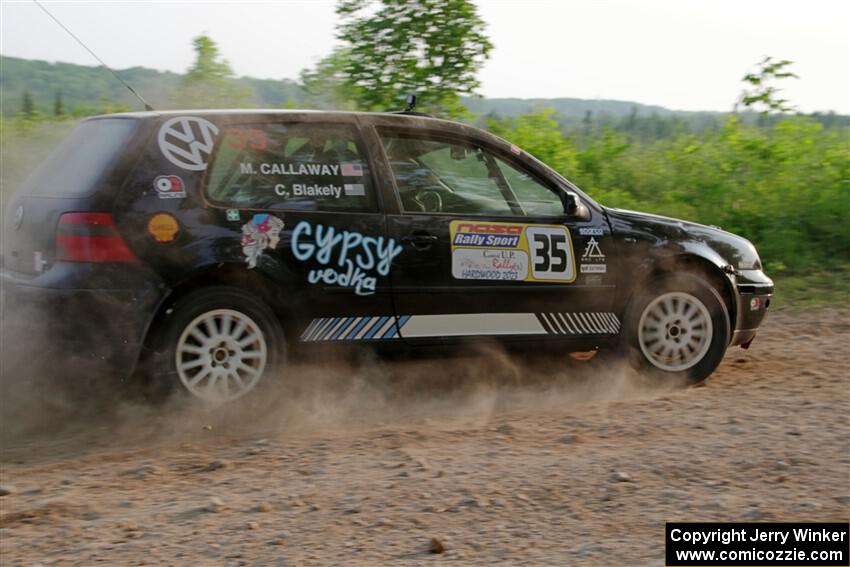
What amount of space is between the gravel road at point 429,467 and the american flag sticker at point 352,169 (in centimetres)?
110

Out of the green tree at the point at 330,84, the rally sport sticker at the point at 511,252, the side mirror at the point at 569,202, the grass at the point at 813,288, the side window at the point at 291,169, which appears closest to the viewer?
the side window at the point at 291,169

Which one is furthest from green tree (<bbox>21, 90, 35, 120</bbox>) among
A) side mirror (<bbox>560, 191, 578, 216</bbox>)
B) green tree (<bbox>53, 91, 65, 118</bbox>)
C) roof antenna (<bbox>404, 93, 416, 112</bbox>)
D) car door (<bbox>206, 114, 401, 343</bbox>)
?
side mirror (<bbox>560, 191, 578, 216</bbox>)

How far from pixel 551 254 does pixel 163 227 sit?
7.56 ft

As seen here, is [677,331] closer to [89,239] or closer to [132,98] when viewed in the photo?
[89,239]

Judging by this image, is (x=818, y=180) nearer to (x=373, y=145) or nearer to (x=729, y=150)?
(x=729, y=150)

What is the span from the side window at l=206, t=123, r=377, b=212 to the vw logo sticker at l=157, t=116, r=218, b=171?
69mm

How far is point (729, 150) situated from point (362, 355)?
7.31m

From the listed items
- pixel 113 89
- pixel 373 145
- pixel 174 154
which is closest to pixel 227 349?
pixel 174 154

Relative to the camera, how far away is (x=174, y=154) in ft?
17.6

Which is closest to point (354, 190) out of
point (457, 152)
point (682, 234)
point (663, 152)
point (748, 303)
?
point (457, 152)

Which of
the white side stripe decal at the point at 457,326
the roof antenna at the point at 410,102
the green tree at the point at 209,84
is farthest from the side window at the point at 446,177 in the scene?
the green tree at the point at 209,84

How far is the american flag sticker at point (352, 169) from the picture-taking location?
5.72 metres

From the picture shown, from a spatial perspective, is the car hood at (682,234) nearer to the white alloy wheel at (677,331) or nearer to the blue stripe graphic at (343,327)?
the white alloy wheel at (677,331)

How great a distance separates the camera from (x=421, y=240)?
5.78 metres
